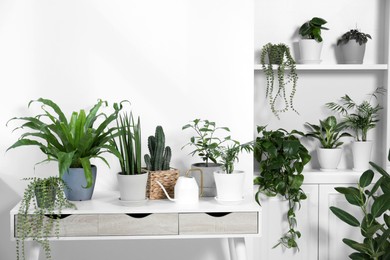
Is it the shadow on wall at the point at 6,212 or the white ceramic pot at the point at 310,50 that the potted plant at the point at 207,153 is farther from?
the shadow on wall at the point at 6,212

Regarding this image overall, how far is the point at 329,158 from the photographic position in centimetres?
347

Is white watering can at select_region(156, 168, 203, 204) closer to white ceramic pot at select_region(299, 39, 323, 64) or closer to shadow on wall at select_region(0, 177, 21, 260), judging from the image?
shadow on wall at select_region(0, 177, 21, 260)

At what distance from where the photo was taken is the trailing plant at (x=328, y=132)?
347 centimetres

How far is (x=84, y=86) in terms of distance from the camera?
3.08 metres

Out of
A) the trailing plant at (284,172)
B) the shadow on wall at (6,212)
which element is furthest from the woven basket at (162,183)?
the shadow on wall at (6,212)

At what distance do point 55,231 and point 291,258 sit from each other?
1.50 m

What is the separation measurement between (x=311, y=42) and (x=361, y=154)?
77cm

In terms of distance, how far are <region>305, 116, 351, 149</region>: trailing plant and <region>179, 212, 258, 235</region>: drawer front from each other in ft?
3.43

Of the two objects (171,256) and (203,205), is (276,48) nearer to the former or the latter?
(203,205)

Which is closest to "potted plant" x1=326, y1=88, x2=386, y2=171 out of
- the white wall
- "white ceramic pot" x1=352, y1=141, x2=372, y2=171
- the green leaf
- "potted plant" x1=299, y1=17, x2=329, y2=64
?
"white ceramic pot" x1=352, y1=141, x2=372, y2=171

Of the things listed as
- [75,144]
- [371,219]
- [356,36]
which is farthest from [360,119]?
[75,144]

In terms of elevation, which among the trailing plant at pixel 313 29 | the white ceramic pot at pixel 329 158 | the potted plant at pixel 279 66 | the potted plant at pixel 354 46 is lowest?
the white ceramic pot at pixel 329 158

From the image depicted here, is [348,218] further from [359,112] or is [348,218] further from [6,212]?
[6,212]

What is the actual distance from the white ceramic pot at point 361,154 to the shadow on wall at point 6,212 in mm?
2038
